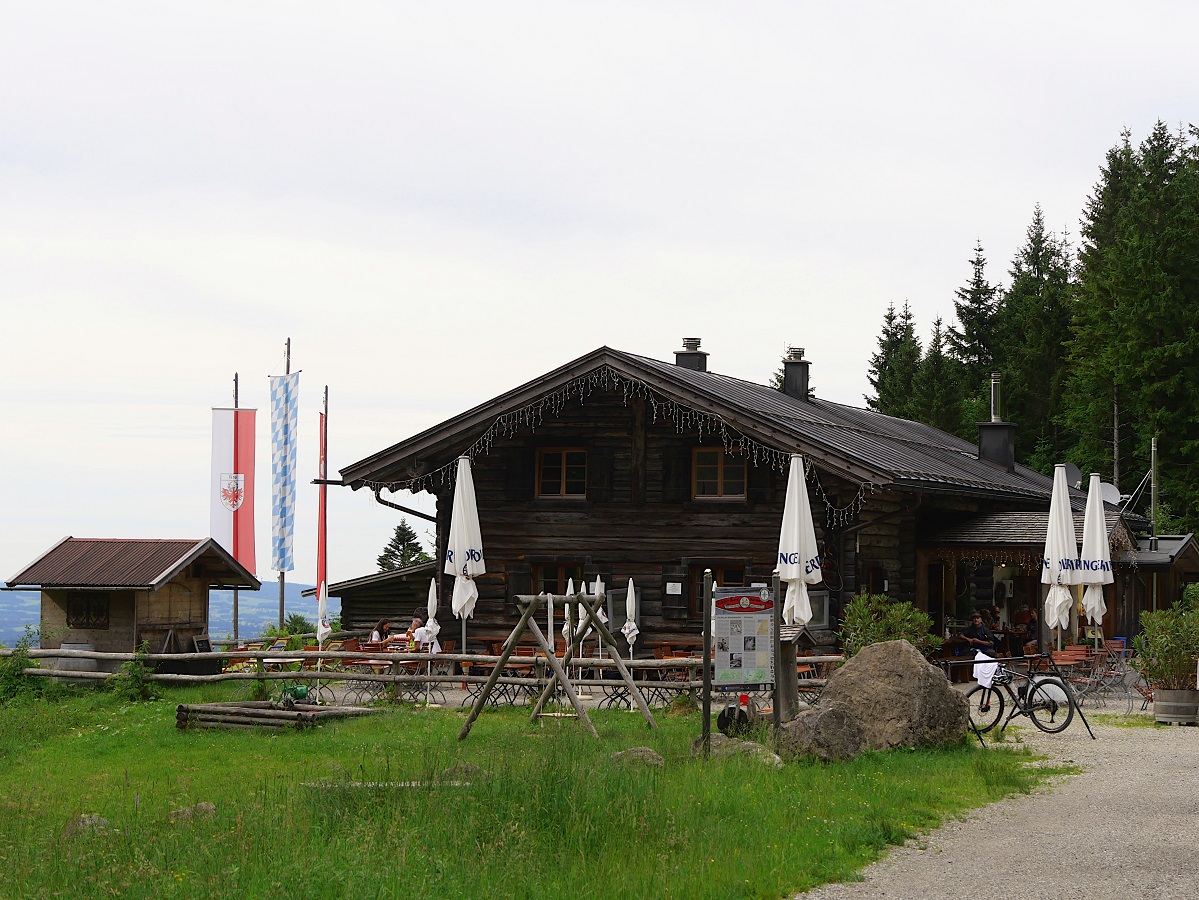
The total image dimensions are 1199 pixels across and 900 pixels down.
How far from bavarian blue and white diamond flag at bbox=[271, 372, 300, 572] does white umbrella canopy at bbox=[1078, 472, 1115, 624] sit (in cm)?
1691

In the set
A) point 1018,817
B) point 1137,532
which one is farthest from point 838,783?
point 1137,532

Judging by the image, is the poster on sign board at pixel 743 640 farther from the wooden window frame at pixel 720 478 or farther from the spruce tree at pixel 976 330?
the spruce tree at pixel 976 330

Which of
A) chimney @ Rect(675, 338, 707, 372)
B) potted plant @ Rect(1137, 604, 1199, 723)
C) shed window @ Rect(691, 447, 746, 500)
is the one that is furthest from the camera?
chimney @ Rect(675, 338, 707, 372)

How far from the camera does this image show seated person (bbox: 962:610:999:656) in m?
23.1

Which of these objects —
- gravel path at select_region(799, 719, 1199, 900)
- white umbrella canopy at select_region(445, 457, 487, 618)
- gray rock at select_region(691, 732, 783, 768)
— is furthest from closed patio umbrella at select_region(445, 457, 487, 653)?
gravel path at select_region(799, 719, 1199, 900)

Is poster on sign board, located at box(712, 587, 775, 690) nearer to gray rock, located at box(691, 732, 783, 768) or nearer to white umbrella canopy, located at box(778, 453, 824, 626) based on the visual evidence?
gray rock, located at box(691, 732, 783, 768)

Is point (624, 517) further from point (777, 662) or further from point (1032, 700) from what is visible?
point (777, 662)

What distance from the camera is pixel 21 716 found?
1794 centimetres

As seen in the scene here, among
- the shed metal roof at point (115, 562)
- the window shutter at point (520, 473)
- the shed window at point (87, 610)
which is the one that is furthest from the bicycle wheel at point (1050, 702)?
the shed window at point (87, 610)

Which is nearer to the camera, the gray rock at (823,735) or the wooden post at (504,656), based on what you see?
the gray rock at (823,735)

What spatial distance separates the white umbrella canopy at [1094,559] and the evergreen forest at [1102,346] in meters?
19.1

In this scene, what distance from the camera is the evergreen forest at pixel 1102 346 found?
40844mm

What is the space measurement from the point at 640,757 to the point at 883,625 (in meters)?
7.89

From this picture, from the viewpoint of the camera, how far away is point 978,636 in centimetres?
2364
